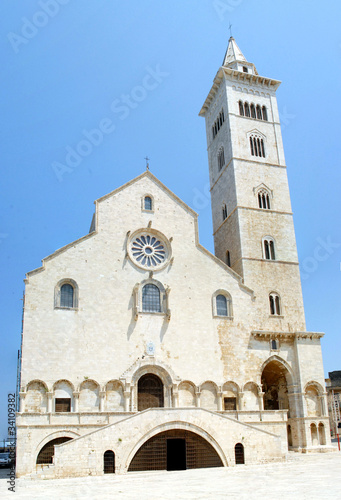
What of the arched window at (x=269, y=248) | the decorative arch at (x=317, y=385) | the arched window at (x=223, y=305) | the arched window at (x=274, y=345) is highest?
the arched window at (x=269, y=248)

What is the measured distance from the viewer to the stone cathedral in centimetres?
2364

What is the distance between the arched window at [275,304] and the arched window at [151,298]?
8.30 metres

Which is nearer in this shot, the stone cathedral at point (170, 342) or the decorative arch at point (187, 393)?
the stone cathedral at point (170, 342)

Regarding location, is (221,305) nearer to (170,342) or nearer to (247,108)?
(170,342)

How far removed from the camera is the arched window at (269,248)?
113 ft

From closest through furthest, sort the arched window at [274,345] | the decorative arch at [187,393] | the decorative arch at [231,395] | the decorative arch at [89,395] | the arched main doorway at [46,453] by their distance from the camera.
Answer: the arched main doorway at [46,453]
the decorative arch at [89,395]
the decorative arch at [187,393]
the decorative arch at [231,395]
the arched window at [274,345]

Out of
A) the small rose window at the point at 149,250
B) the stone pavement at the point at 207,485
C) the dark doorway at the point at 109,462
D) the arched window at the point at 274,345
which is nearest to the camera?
the stone pavement at the point at 207,485

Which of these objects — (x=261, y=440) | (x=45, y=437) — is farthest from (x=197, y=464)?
(x=45, y=437)

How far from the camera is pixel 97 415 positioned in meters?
25.5

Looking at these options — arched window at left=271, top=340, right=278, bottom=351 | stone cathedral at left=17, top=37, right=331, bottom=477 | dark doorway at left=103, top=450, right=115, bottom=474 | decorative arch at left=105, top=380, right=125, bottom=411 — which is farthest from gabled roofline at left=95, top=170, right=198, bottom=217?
dark doorway at left=103, top=450, right=115, bottom=474

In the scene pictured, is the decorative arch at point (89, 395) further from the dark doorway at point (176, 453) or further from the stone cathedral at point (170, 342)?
the dark doorway at point (176, 453)

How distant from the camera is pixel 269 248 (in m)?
34.6

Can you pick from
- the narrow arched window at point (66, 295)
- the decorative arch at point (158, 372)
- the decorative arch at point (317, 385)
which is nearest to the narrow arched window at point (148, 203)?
the narrow arched window at point (66, 295)

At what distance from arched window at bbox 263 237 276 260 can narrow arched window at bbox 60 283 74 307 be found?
46.2 feet
